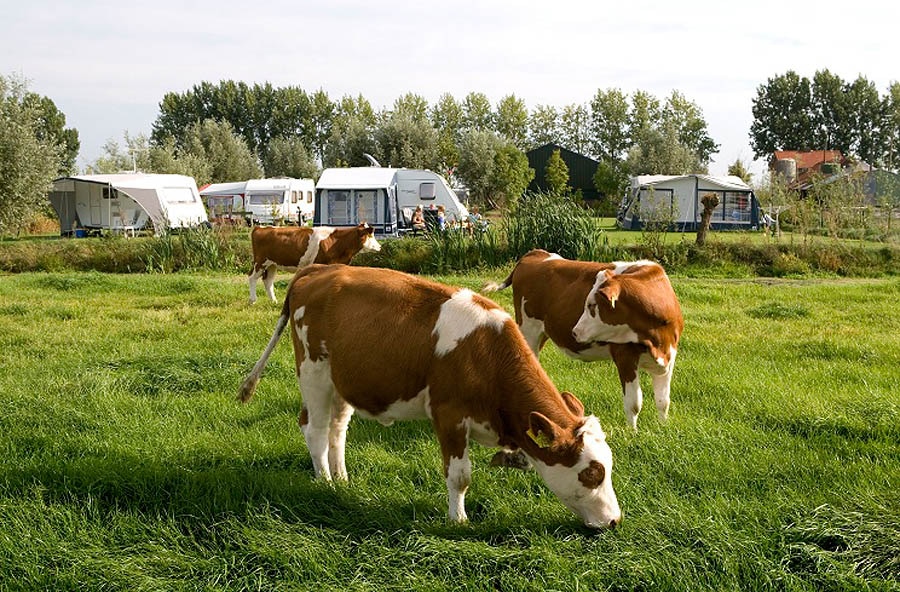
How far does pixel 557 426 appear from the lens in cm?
384

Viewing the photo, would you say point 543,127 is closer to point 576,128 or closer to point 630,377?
point 576,128

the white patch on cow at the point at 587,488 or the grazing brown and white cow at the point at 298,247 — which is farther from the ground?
the grazing brown and white cow at the point at 298,247

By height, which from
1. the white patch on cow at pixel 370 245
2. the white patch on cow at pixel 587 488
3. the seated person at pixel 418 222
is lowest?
the white patch on cow at pixel 587 488

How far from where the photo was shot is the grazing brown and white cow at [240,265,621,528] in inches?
154

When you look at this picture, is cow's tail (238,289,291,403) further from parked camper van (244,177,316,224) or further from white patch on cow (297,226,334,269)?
parked camper van (244,177,316,224)

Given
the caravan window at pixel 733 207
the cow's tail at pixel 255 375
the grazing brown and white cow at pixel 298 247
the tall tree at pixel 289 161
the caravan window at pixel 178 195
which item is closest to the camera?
the cow's tail at pixel 255 375

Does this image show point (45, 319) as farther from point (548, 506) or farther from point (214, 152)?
point (214, 152)

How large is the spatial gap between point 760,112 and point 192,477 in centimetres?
9725

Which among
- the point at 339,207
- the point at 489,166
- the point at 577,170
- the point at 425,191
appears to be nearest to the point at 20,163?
the point at 339,207

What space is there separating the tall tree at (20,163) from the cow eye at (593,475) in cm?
2871

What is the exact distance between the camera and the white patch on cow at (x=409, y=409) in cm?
437

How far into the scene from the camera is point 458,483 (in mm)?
4160

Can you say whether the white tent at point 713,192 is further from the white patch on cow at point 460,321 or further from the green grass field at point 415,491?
the white patch on cow at point 460,321

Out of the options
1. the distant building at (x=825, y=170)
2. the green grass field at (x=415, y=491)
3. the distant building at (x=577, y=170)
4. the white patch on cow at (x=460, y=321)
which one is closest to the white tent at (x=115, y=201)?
the green grass field at (x=415, y=491)
